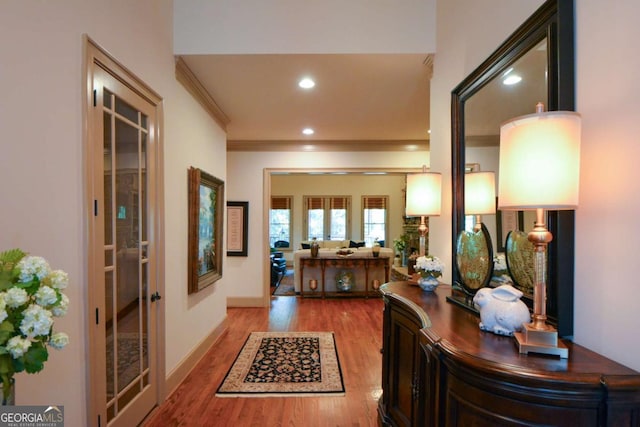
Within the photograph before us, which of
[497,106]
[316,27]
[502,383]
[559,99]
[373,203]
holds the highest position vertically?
[316,27]

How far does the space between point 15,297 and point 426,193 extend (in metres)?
2.12

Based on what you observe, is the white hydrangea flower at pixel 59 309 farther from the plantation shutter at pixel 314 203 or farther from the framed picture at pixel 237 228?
the plantation shutter at pixel 314 203

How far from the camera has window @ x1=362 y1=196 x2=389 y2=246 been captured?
1094cm

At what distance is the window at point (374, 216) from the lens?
431 inches

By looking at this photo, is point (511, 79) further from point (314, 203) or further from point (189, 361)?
point (314, 203)

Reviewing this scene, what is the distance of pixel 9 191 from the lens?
1277 mm

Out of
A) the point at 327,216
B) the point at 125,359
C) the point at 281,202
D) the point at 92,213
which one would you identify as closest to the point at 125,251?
the point at 92,213

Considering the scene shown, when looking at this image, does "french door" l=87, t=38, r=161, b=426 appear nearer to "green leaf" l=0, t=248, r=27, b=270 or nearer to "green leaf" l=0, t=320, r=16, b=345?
"green leaf" l=0, t=248, r=27, b=270

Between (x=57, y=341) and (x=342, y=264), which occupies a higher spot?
(x=57, y=341)

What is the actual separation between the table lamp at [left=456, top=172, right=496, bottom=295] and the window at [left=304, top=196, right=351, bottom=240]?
8.99 meters

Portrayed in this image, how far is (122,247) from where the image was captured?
6.84 ft

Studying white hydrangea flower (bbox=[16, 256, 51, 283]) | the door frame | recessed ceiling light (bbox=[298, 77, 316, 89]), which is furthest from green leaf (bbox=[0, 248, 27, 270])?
recessed ceiling light (bbox=[298, 77, 316, 89])

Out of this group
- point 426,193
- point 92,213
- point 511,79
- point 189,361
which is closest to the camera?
point 511,79

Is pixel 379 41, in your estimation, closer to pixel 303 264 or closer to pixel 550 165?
pixel 550 165
